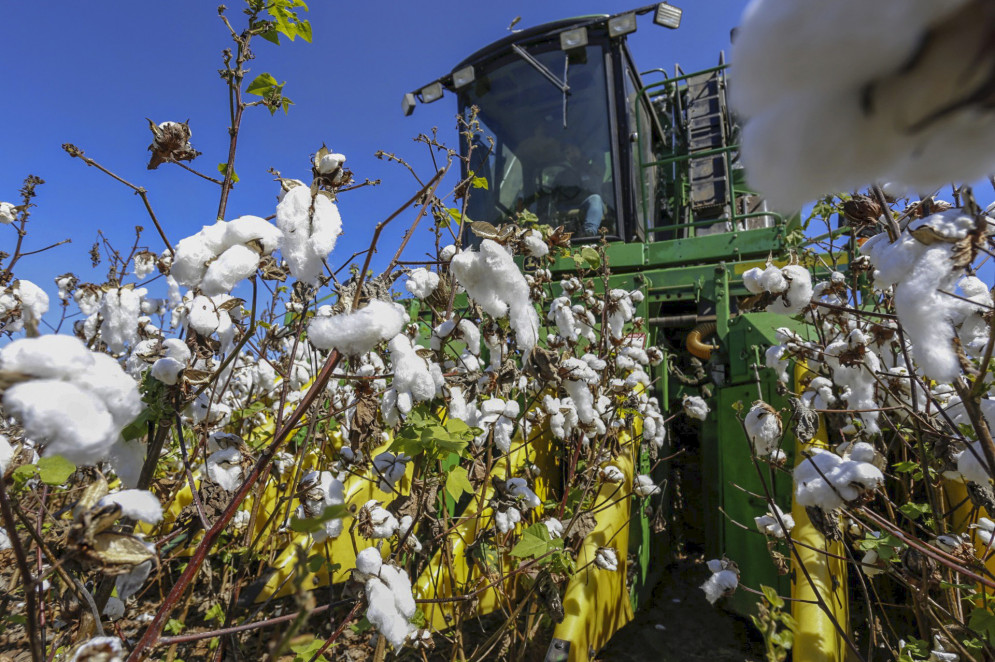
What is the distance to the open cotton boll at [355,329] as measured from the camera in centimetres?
69

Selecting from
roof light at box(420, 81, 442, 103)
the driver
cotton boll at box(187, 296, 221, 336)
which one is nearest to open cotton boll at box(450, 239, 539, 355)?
cotton boll at box(187, 296, 221, 336)

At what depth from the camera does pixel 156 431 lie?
92cm

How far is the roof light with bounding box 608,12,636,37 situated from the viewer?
13.3ft

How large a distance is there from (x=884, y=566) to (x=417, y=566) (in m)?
1.32

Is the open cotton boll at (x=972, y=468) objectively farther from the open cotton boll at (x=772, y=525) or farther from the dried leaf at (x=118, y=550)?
the dried leaf at (x=118, y=550)

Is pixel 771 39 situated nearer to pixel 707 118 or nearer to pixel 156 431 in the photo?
pixel 156 431

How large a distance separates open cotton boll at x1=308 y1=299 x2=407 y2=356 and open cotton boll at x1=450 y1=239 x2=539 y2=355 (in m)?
0.21

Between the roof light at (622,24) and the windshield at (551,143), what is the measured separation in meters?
0.19

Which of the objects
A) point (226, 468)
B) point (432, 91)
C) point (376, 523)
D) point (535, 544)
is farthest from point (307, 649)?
point (432, 91)

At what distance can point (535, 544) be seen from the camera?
1259 mm

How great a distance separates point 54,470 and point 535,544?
97 cm

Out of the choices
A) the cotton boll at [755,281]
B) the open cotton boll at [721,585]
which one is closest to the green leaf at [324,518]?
the cotton boll at [755,281]

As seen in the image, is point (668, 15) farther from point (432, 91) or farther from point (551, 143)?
point (432, 91)

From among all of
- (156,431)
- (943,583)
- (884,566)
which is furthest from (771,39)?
(884,566)
